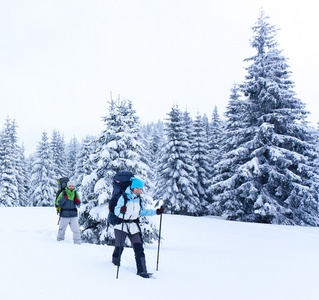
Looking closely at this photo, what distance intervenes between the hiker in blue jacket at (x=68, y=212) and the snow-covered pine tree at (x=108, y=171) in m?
1.37

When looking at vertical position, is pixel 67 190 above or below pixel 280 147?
below

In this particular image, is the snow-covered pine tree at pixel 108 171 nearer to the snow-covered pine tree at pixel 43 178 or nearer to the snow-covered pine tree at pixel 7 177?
the snow-covered pine tree at pixel 7 177

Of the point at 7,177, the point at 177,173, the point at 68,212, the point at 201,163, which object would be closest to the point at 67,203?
the point at 68,212

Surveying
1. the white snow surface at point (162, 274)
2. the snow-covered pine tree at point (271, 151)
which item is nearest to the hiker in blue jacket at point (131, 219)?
the white snow surface at point (162, 274)

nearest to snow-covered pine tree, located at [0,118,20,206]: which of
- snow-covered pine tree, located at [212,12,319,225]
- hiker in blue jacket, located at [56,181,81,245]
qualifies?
snow-covered pine tree, located at [212,12,319,225]

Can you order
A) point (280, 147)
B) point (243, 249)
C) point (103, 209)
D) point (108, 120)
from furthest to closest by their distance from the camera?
point (280, 147), point (108, 120), point (103, 209), point (243, 249)

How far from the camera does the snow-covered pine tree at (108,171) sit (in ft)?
32.4

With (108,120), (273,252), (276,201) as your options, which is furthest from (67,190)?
(276,201)

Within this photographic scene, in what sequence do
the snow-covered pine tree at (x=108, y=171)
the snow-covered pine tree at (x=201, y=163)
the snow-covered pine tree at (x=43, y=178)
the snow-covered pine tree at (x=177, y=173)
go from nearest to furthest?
the snow-covered pine tree at (x=108, y=171), the snow-covered pine tree at (x=177, y=173), the snow-covered pine tree at (x=201, y=163), the snow-covered pine tree at (x=43, y=178)

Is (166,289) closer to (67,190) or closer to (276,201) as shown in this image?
(67,190)

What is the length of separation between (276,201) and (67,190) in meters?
13.5

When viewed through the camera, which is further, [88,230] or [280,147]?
[280,147]

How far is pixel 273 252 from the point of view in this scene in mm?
8789

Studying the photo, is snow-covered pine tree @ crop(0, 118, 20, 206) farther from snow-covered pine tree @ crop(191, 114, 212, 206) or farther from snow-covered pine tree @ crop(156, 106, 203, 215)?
snow-covered pine tree @ crop(191, 114, 212, 206)
